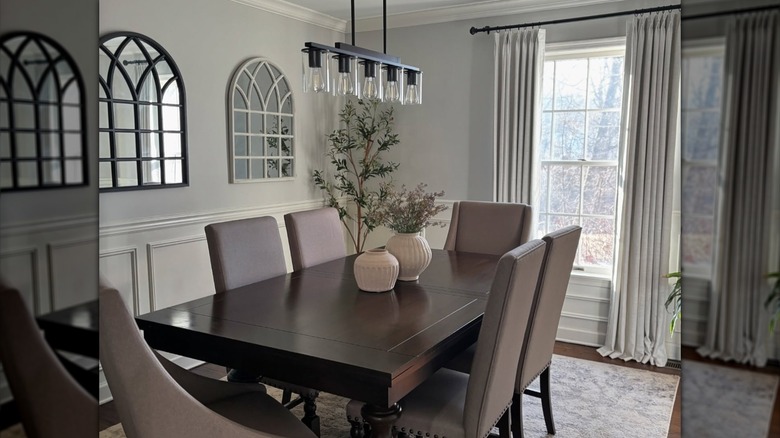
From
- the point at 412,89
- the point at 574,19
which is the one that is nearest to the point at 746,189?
the point at 412,89

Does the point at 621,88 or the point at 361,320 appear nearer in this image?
the point at 361,320

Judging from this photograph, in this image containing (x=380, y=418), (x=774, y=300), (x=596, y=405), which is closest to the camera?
(x=774, y=300)

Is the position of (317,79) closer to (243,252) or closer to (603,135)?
(243,252)

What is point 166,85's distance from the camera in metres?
3.55

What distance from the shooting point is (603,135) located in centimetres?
423

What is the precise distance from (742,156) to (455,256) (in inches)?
125

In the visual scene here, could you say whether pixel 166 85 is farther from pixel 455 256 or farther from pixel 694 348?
pixel 694 348

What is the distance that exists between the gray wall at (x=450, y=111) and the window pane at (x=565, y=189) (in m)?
0.48

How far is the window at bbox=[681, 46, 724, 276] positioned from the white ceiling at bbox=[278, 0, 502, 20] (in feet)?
14.3

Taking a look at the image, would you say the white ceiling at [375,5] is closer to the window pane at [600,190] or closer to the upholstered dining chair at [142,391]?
the window pane at [600,190]

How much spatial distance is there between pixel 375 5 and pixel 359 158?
133 centimetres

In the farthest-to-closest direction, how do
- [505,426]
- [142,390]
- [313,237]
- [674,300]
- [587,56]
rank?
[587,56] → [674,300] → [313,237] → [505,426] → [142,390]

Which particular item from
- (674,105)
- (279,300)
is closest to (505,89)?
(674,105)

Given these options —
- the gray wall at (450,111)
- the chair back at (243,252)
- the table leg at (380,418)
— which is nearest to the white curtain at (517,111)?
the gray wall at (450,111)
